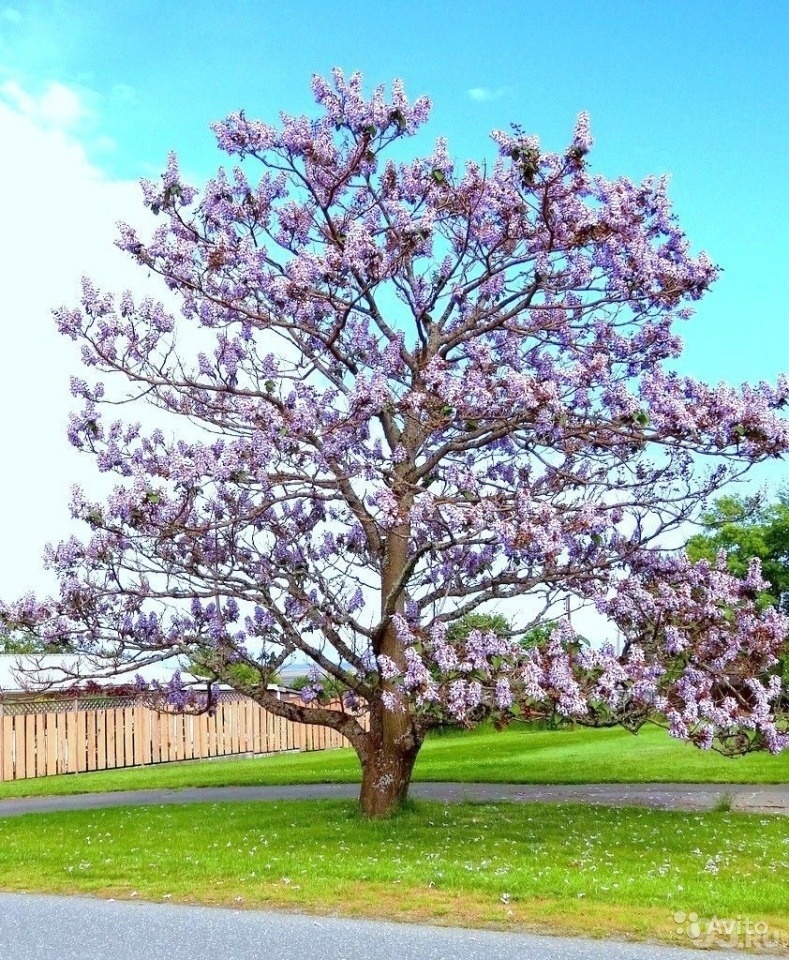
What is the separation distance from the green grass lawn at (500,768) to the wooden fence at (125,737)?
0.76 m

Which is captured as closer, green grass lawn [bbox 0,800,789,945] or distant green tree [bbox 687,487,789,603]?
green grass lawn [bbox 0,800,789,945]

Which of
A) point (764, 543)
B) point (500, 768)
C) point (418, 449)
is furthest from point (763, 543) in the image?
point (418, 449)

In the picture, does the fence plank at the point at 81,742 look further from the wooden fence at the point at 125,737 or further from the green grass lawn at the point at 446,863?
the green grass lawn at the point at 446,863

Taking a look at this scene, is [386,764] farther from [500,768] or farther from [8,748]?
[8,748]

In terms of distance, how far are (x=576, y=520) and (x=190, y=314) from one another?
6026mm

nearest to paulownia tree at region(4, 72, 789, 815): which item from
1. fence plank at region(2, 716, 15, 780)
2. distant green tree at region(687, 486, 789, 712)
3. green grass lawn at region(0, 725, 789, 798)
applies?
green grass lawn at region(0, 725, 789, 798)

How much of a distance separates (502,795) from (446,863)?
733 centimetres

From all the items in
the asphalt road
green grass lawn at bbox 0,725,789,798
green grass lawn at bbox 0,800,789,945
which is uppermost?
the asphalt road

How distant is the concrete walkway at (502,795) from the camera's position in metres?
16.2

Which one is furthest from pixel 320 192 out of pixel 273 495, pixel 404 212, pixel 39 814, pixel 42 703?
pixel 42 703

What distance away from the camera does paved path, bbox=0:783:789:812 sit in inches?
640

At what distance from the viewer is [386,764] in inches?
544

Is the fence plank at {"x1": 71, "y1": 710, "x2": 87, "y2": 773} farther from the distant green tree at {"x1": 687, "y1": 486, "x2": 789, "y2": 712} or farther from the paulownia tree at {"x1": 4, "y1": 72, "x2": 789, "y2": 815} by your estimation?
the distant green tree at {"x1": 687, "y1": 486, "x2": 789, "y2": 712}

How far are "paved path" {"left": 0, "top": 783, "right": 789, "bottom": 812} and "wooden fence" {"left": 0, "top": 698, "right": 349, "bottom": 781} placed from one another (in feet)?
13.8
